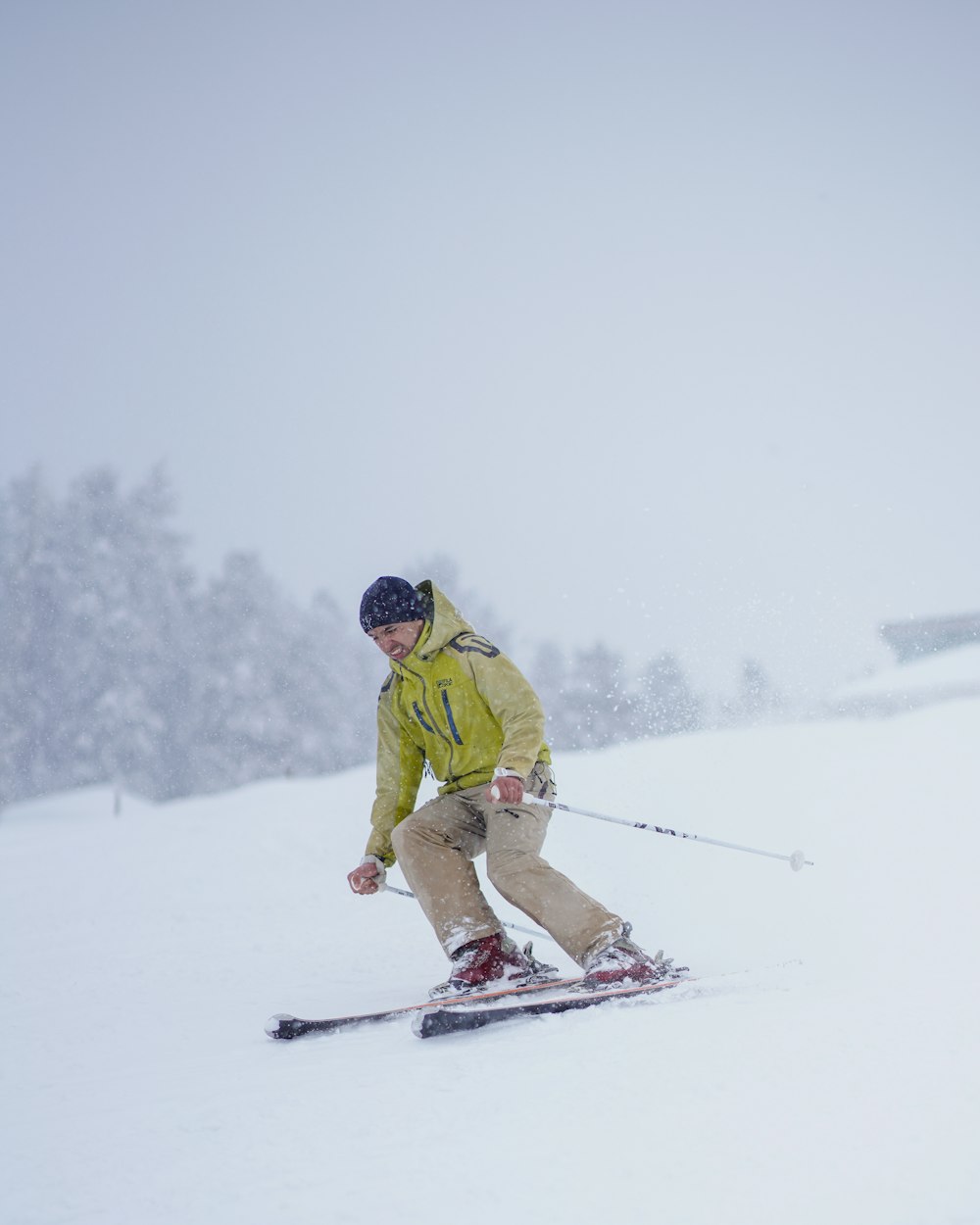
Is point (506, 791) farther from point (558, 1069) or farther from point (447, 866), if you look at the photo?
point (558, 1069)

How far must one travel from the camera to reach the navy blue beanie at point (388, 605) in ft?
14.7

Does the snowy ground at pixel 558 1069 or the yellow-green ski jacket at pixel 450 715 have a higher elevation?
the yellow-green ski jacket at pixel 450 715

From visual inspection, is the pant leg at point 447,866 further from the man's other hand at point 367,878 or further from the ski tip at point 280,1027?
the ski tip at point 280,1027

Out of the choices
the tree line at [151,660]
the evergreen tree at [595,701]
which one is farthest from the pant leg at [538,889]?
the evergreen tree at [595,701]

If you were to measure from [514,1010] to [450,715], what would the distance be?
1388mm

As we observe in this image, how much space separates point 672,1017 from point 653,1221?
148 cm

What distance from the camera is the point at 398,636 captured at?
4.53 metres

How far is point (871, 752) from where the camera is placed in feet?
33.9

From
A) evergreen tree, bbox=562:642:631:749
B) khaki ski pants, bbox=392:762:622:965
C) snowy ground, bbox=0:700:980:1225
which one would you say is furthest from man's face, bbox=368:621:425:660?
evergreen tree, bbox=562:642:631:749

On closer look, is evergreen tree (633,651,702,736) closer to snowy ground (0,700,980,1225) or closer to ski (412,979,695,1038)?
snowy ground (0,700,980,1225)

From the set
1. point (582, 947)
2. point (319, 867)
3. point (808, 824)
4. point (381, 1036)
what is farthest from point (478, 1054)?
point (319, 867)

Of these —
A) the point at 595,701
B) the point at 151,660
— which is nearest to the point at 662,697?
the point at 595,701

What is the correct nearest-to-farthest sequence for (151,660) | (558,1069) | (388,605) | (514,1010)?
(558,1069) → (514,1010) → (388,605) → (151,660)

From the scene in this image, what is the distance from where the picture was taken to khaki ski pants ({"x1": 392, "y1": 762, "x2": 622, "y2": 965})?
4.20m
